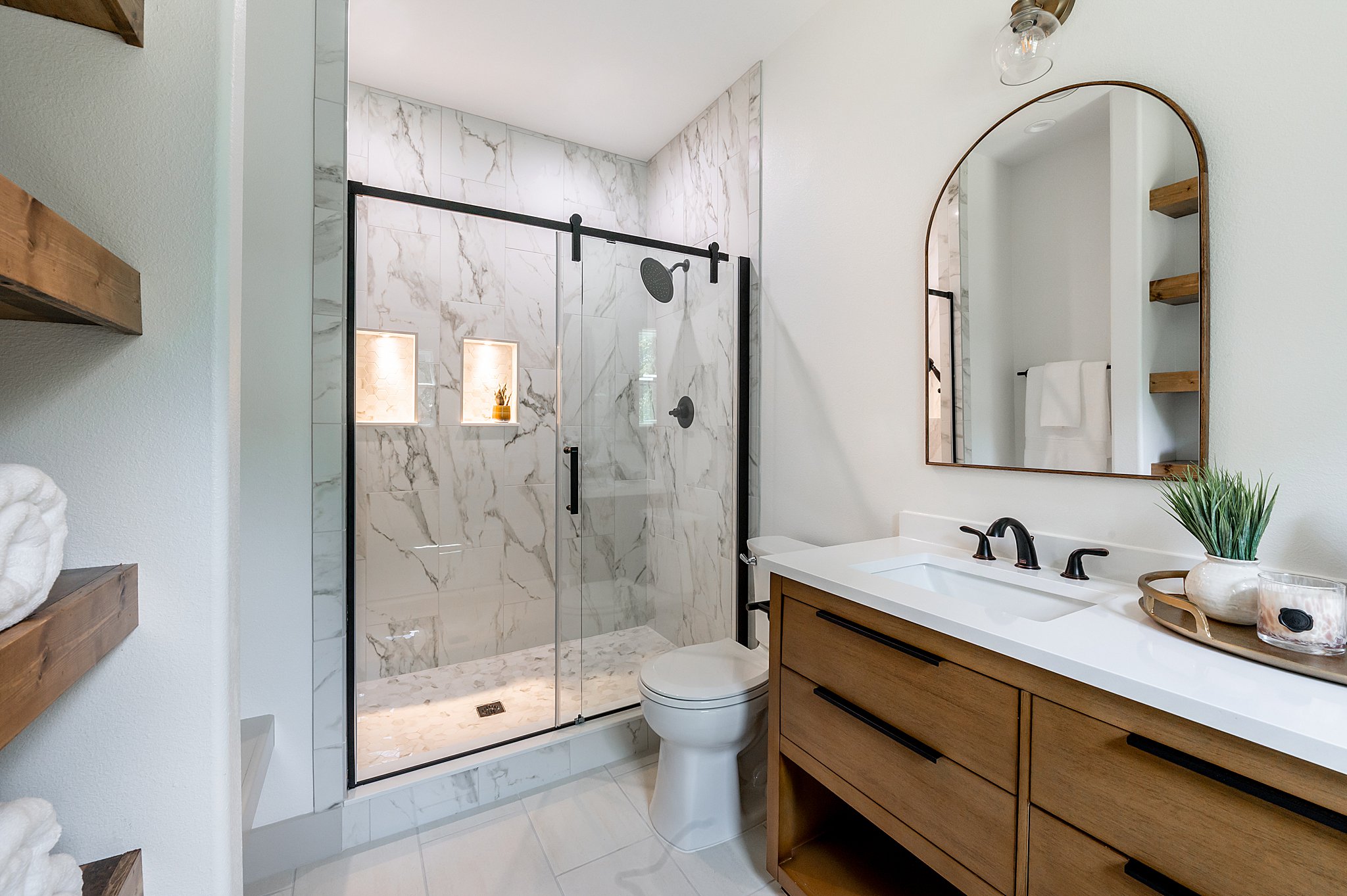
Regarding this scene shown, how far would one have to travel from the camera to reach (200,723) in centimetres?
68

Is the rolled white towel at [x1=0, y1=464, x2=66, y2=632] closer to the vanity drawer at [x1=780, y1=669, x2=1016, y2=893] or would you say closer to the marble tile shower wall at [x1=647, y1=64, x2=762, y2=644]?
the vanity drawer at [x1=780, y1=669, x2=1016, y2=893]

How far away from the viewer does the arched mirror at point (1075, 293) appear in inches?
45.9

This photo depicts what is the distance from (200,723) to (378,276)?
2.25 m

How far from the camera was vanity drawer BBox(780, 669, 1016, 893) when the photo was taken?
3.12 ft

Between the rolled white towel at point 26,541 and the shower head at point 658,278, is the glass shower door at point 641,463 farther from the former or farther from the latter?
the rolled white towel at point 26,541

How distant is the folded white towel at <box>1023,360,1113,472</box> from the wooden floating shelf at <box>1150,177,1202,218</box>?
32 centimetres

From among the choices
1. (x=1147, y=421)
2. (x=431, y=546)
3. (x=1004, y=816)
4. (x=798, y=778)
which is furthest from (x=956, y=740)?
(x=431, y=546)

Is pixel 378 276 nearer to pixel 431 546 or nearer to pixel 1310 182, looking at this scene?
pixel 431 546

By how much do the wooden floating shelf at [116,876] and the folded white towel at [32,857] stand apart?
0.02m

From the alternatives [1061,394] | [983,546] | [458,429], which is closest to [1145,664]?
[983,546]

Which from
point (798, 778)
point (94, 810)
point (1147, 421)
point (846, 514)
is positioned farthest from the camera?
point (846, 514)

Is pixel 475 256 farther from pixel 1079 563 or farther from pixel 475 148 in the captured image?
pixel 1079 563

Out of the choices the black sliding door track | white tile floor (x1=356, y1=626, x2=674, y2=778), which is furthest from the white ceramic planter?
the black sliding door track

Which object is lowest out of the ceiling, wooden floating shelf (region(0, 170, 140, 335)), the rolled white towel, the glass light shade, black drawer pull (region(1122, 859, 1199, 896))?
black drawer pull (region(1122, 859, 1199, 896))
